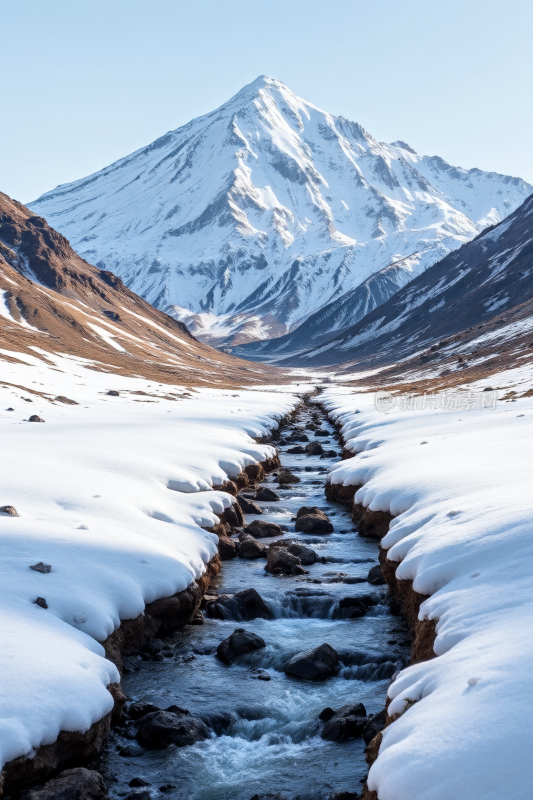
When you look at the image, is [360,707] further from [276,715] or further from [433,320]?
[433,320]

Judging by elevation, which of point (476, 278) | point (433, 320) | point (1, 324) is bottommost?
point (1, 324)

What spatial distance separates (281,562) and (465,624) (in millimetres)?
8893

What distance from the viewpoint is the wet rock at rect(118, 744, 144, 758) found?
9.41m

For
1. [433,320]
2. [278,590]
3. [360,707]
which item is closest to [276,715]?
[360,707]

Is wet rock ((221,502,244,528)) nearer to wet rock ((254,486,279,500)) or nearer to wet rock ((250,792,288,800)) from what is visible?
wet rock ((254,486,279,500))

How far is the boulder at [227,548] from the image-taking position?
1791 centimetres

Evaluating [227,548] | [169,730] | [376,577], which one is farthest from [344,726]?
[227,548]

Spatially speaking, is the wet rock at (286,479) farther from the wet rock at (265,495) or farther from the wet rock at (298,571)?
the wet rock at (298,571)

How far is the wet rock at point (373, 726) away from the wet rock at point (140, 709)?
11.0ft

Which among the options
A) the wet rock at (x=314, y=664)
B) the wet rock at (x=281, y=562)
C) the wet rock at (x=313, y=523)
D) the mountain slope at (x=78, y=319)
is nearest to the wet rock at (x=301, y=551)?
the wet rock at (x=281, y=562)

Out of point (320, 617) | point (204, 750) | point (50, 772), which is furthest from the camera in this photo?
point (320, 617)

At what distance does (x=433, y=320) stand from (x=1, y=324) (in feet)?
401

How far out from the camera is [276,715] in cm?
1059

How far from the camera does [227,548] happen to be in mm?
18156
